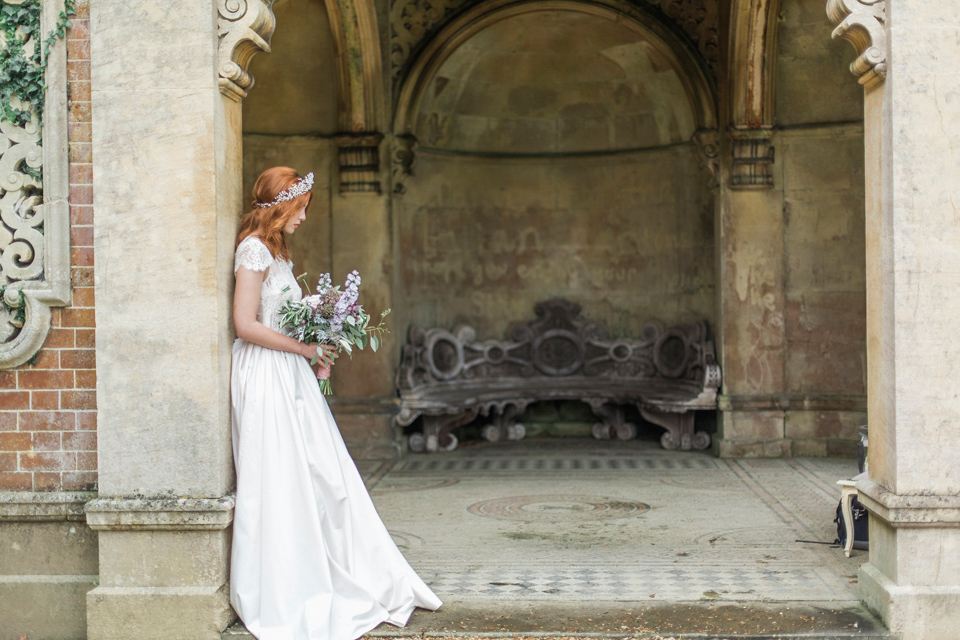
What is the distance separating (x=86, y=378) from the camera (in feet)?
13.5

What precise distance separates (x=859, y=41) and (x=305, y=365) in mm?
2852

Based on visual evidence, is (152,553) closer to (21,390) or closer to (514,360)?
(21,390)

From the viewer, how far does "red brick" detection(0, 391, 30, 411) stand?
13.6 ft

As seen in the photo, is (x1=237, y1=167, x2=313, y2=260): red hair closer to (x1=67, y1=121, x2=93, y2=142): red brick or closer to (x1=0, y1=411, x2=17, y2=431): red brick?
(x1=67, y1=121, x2=93, y2=142): red brick

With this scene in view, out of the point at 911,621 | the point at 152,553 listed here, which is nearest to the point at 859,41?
the point at 911,621

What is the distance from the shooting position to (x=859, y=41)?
3971mm

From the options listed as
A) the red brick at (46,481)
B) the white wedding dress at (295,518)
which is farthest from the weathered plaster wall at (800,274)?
the red brick at (46,481)

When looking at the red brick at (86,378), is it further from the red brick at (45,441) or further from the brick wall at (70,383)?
the red brick at (45,441)

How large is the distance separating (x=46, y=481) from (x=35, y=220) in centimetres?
119

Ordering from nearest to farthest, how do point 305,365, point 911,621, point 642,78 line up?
1. point 911,621
2. point 305,365
3. point 642,78

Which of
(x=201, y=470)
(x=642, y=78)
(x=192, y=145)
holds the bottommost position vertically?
(x=201, y=470)

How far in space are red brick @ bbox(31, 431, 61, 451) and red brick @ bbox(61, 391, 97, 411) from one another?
145mm

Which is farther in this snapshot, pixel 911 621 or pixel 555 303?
pixel 555 303

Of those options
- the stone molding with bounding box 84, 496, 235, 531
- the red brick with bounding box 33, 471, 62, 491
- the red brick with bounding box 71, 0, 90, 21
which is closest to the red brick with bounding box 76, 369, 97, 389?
the red brick with bounding box 33, 471, 62, 491
